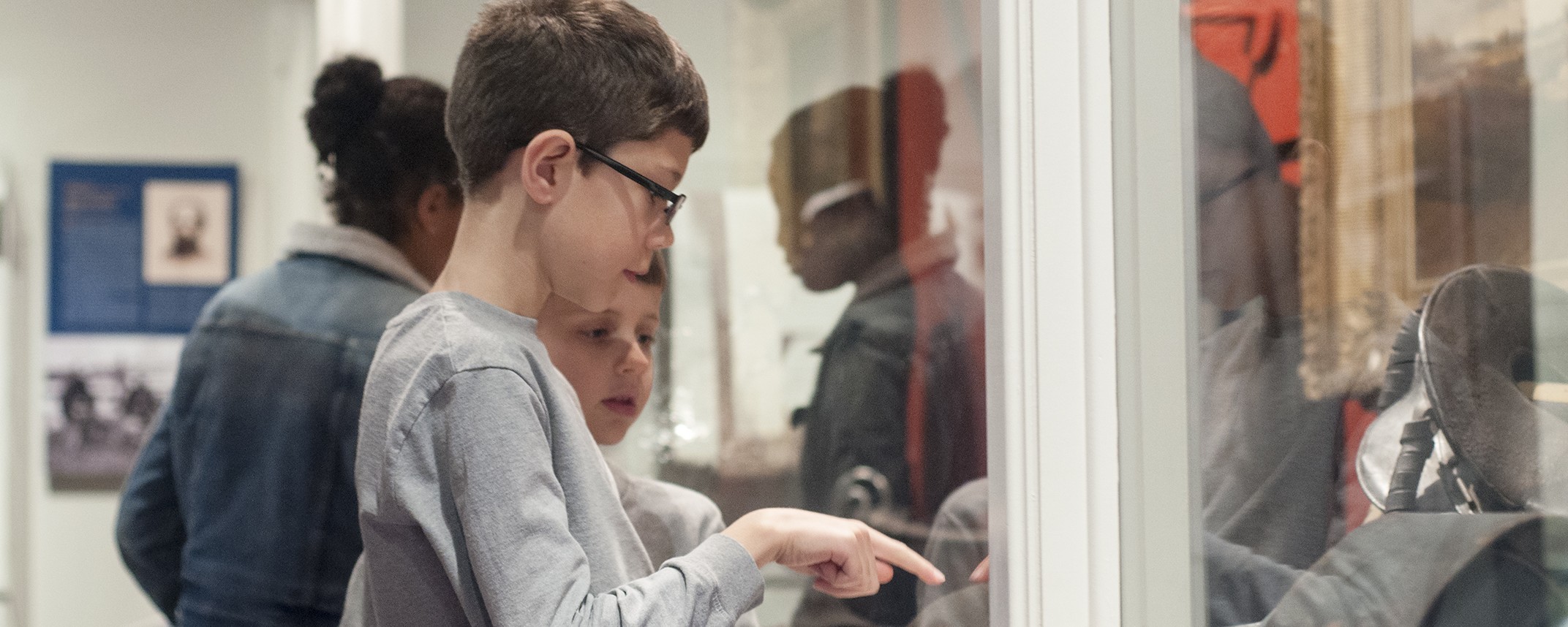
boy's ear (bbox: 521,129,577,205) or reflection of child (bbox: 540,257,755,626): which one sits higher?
boy's ear (bbox: 521,129,577,205)

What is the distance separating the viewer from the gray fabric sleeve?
0.49 metres

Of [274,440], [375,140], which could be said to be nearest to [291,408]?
[274,440]

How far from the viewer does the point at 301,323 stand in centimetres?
106

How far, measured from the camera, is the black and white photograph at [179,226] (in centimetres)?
185

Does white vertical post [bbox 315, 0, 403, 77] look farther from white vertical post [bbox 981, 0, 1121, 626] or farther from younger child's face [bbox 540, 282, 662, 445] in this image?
white vertical post [bbox 981, 0, 1121, 626]

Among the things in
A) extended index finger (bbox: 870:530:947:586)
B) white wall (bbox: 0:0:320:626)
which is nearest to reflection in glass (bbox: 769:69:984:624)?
extended index finger (bbox: 870:530:947:586)

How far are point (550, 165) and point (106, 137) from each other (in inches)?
64.5

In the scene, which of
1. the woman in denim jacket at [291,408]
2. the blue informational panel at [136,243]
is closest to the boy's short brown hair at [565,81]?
the woman in denim jacket at [291,408]

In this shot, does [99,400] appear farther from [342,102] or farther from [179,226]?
[342,102]

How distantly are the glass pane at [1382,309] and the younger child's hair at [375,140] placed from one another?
64 centimetres

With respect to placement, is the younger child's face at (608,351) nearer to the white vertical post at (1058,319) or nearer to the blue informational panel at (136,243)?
the white vertical post at (1058,319)

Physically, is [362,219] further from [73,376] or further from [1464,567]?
[73,376]

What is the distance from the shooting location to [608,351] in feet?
2.15

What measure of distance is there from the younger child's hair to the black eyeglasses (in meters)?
0.42
